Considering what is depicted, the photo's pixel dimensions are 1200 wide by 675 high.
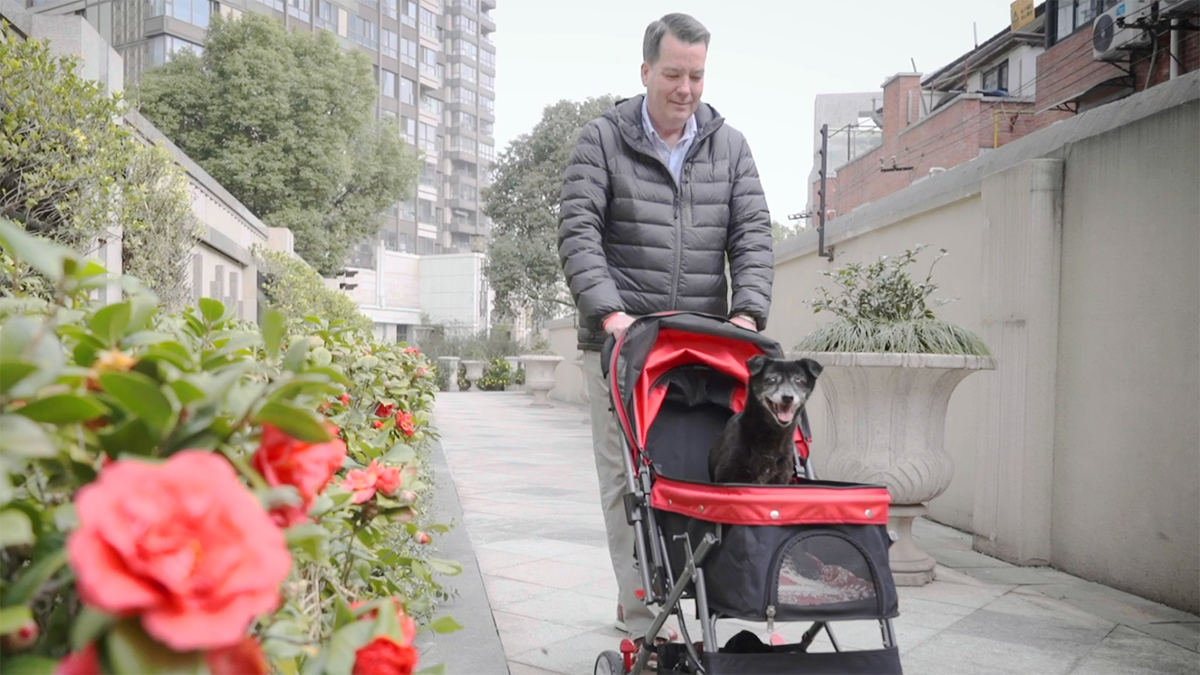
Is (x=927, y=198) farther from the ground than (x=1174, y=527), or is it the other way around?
(x=927, y=198)

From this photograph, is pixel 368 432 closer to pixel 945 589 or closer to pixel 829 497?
pixel 829 497

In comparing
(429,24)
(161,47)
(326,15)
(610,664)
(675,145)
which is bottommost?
(610,664)

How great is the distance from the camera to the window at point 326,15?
50.6 metres

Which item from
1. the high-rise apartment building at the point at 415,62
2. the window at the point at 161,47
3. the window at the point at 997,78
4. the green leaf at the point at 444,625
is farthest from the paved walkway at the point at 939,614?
the window at the point at 161,47

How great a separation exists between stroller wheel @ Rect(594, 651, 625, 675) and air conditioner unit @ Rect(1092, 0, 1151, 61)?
52.8 ft

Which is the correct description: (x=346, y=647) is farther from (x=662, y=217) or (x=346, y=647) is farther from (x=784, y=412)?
(x=662, y=217)

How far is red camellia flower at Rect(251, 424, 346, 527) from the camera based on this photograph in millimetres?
882

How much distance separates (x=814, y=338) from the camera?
508 cm

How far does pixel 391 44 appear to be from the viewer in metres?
58.2

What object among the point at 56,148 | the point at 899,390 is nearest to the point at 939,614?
the point at 899,390

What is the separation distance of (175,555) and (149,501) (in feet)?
0.14

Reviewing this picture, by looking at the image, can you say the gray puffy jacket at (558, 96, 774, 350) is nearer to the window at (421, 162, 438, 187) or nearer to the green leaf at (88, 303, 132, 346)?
the green leaf at (88, 303, 132, 346)

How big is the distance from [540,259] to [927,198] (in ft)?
73.7

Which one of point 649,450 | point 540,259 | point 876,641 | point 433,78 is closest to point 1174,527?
point 876,641
